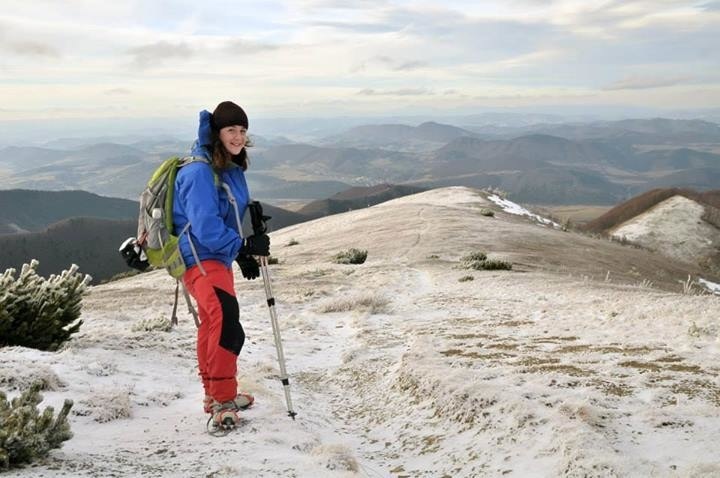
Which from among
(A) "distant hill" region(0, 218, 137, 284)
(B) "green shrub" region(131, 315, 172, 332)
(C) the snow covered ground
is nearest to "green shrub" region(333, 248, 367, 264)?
(C) the snow covered ground

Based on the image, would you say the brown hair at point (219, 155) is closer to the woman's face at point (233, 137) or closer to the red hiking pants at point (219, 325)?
the woman's face at point (233, 137)

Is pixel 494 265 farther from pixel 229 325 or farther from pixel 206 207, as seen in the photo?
pixel 206 207

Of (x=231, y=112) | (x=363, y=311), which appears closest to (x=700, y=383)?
(x=231, y=112)

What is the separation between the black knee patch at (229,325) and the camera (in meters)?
5.75

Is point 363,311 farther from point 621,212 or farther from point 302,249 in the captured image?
point 621,212

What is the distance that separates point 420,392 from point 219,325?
2.47 metres

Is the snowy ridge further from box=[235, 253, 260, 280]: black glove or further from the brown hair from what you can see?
the brown hair

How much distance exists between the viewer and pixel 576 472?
163 inches

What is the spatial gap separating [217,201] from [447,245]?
72.0ft

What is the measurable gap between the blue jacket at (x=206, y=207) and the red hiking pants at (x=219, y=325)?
0.17 meters

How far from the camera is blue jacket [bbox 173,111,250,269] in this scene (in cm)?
559

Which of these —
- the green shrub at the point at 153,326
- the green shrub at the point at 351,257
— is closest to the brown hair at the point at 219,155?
the green shrub at the point at 153,326

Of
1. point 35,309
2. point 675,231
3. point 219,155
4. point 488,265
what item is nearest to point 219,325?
point 219,155

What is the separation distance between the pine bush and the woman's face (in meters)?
3.58
